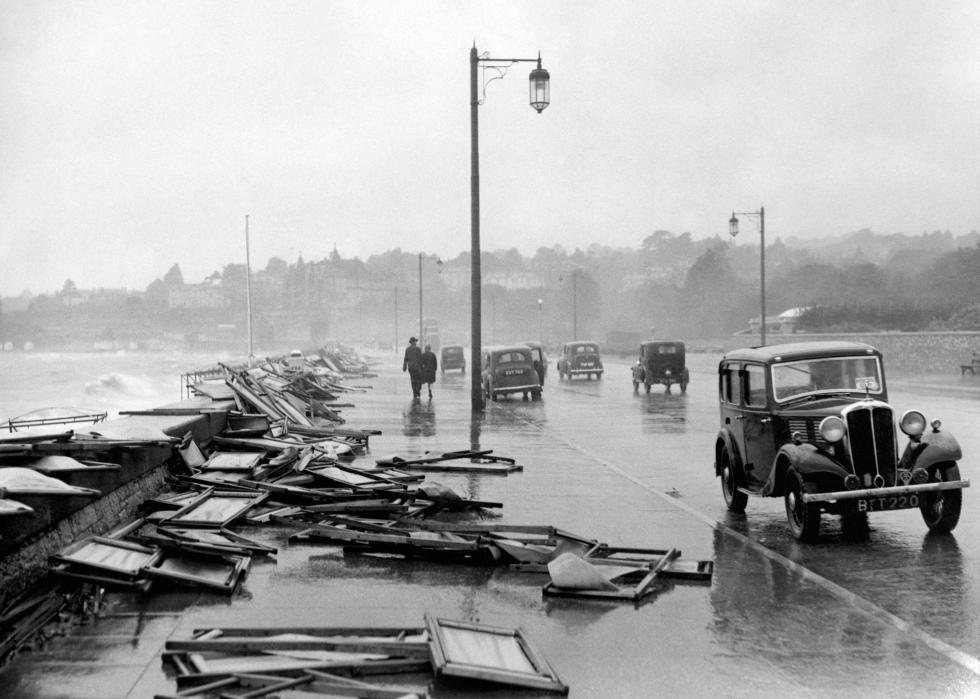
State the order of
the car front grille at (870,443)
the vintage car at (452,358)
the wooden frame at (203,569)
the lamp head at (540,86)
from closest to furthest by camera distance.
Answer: the wooden frame at (203,569)
the car front grille at (870,443)
the lamp head at (540,86)
the vintage car at (452,358)

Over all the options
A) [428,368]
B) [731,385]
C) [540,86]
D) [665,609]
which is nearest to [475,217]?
[540,86]

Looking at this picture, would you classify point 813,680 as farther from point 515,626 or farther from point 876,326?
point 876,326

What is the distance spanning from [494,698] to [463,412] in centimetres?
2172

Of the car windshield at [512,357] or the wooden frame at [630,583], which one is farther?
the car windshield at [512,357]

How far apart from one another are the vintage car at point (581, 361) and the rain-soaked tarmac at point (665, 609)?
3530cm

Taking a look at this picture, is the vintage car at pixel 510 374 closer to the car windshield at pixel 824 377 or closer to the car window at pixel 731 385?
the car window at pixel 731 385

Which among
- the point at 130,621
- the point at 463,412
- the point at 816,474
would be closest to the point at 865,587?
the point at 816,474

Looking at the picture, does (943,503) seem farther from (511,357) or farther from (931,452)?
(511,357)

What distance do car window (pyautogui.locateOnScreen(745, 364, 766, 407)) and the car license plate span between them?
5.89 ft

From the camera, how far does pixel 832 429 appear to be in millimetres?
9219

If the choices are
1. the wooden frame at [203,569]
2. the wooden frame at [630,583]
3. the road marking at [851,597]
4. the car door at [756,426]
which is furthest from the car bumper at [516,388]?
the wooden frame at [203,569]

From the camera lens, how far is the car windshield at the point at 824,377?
34.4ft

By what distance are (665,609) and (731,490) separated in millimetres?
4519

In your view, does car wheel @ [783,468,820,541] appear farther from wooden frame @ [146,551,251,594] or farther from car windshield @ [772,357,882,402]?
wooden frame @ [146,551,251,594]
